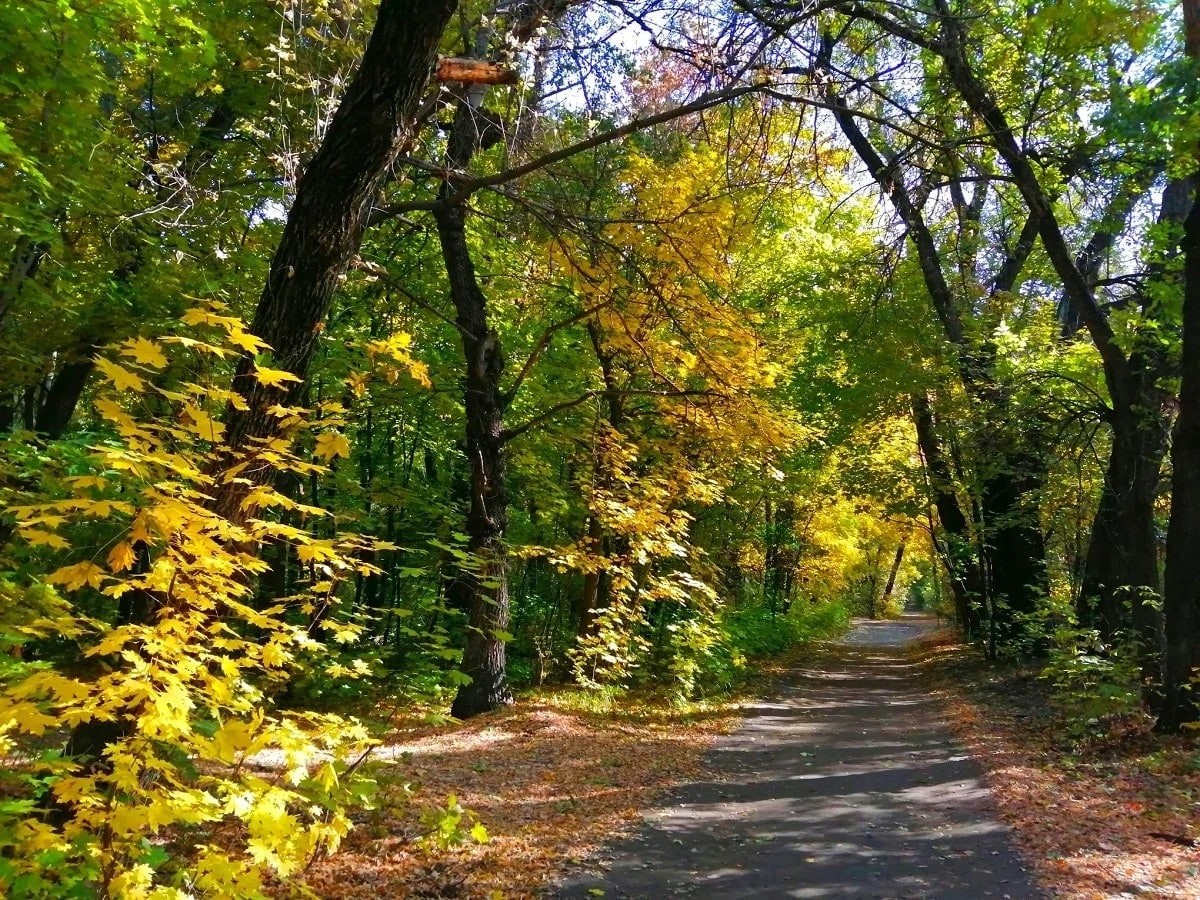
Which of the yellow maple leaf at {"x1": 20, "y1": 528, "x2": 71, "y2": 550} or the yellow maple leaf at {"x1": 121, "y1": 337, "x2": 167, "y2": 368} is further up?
the yellow maple leaf at {"x1": 121, "y1": 337, "x2": 167, "y2": 368}

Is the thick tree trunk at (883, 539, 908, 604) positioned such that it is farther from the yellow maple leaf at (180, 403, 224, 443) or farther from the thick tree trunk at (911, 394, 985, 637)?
the yellow maple leaf at (180, 403, 224, 443)

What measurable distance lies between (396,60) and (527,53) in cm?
248

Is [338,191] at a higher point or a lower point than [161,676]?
higher

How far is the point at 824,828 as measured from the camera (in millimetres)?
6070

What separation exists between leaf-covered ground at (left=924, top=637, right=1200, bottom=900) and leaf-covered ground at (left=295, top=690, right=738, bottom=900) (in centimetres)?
290

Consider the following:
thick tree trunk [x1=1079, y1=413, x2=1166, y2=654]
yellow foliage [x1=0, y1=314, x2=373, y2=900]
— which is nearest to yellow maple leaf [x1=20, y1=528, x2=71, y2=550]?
yellow foliage [x1=0, y1=314, x2=373, y2=900]

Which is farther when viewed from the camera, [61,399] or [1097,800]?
[61,399]

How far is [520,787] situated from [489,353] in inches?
185

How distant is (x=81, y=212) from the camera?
293 inches

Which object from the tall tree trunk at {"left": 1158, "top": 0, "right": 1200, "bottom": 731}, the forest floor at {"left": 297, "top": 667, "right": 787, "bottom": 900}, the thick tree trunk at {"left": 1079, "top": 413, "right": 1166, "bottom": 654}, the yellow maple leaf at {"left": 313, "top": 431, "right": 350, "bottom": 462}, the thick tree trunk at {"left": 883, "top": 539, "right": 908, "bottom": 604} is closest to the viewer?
the yellow maple leaf at {"left": 313, "top": 431, "right": 350, "bottom": 462}

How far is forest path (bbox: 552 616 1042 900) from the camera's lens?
489 cm

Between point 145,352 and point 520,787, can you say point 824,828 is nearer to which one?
point 520,787

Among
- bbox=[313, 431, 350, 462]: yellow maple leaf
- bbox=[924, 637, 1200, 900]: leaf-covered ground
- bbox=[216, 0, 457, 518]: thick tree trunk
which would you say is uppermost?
bbox=[216, 0, 457, 518]: thick tree trunk

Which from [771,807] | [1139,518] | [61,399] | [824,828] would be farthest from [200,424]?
[61,399]
